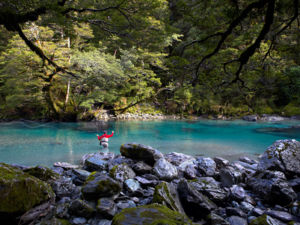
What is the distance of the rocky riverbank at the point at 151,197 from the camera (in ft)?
6.03

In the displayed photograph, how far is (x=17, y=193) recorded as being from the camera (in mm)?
1892

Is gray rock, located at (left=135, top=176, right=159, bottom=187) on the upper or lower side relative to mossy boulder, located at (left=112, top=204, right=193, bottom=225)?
lower

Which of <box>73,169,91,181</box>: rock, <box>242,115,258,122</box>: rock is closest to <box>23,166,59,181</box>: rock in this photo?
<box>73,169,91,181</box>: rock

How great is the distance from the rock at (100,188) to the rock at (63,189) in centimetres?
45

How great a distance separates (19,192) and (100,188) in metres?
1.07

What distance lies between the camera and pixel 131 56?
17.9 metres

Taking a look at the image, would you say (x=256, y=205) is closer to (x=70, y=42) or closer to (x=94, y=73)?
(x=94, y=73)

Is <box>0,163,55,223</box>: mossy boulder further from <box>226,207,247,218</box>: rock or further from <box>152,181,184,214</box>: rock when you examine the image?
<box>226,207,247,218</box>: rock

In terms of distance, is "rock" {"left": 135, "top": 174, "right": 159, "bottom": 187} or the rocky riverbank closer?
the rocky riverbank

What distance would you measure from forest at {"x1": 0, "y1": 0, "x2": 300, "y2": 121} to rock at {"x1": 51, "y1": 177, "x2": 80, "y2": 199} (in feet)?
6.19

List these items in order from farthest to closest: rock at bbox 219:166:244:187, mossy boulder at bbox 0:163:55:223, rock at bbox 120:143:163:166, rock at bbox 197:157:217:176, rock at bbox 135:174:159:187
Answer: rock at bbox 120:143:163:166
rock at bbox 197:157:217:176
rock at bbox 219:166:244:187
rock at bbox 135:174:159:187
mossy boulder at bbox 0:163:55:223

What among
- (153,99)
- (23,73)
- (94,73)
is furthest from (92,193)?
(153,99)

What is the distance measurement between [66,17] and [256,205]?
15.6 ft

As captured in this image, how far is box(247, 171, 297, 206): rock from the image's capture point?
286 centimetres
